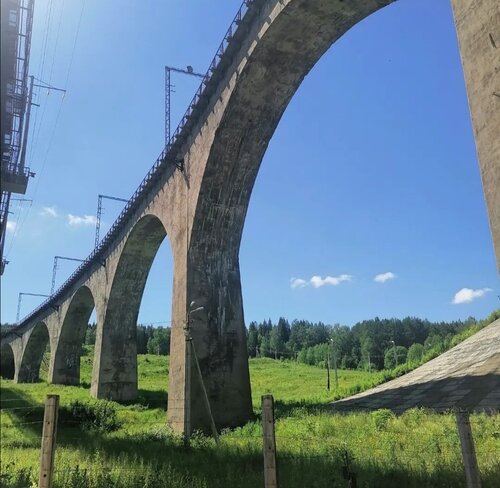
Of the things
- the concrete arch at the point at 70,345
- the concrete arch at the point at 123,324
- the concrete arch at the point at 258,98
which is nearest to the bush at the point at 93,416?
the concrete arch at the point at 123,324

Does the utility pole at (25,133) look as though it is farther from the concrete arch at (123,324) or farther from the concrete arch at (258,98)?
the concrete arch at (123,324)

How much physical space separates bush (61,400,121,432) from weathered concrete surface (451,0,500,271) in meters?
17.9

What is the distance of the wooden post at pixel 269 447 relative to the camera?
4598mm

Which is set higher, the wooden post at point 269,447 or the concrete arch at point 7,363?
the concrete arch at point 7,363

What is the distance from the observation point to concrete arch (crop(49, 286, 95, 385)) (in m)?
40.9

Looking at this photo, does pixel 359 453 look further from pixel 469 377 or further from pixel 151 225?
pixel 151 225

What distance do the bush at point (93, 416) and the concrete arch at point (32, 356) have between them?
1389 inches

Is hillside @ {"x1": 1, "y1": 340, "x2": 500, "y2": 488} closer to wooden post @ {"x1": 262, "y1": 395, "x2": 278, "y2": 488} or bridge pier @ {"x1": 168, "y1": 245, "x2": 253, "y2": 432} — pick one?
bridge pier @ {"x1": 168, "y1": 245, "x2": 253, "y2": 432}

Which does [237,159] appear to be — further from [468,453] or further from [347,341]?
[347,341]

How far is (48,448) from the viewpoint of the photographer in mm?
4992

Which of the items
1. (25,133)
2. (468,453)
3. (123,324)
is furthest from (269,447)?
(123,324)

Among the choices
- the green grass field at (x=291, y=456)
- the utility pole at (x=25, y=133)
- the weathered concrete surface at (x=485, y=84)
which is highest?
the utility pole at (x=25, y=133)

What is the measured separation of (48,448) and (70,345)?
3998 cm

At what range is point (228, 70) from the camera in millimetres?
16109
